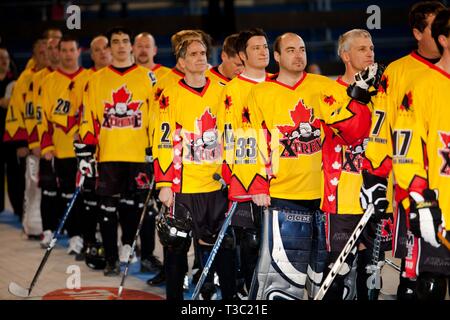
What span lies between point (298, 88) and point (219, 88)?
608mm

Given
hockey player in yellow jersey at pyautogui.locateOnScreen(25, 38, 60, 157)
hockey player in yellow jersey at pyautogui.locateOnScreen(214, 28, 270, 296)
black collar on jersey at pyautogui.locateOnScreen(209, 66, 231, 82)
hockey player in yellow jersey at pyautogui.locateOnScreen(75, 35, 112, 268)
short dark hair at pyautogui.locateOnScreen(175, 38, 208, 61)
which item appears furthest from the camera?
hockey player in yellow jersey at pyautogui.locateOnScreen(25, 38, 60, 157)

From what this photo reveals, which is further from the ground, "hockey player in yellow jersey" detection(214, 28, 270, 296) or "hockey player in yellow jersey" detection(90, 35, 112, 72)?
"hockey player in yellow jersey" detection(90, 35, 112, 72)

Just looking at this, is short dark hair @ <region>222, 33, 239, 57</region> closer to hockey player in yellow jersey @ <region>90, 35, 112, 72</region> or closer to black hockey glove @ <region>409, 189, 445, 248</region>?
hockey player in yellow jersey @ <region>90, 35, 112, 72</region>

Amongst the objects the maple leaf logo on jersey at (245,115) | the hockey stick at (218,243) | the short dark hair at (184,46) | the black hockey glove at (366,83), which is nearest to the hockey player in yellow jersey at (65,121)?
the short dark hair at (184,46)

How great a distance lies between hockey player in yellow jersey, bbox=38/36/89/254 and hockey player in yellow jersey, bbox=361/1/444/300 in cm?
300

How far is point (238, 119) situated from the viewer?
A: 172 inches

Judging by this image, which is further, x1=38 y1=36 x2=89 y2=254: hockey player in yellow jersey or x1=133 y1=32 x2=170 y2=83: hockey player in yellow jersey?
x1=38 y1=36 x2=89 y2=254: hockey player in yellow jersey

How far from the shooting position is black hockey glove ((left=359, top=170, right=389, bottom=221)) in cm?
389

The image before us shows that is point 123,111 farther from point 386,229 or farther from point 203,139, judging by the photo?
point 386,229

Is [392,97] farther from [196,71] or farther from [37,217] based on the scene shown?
[37,217]

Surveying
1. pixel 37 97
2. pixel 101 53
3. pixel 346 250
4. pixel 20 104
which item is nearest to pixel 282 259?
pixel 346 250

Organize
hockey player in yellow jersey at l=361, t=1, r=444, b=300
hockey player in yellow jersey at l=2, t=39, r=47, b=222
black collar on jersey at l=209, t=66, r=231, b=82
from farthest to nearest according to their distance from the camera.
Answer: hockey player in yellow jersey at l=2, t=39, r=47, b=222
black collar on jersey at l=209, t=66, r=231, b=82
hockey player in yellow jersey at l=361, t=1, r=444, b=300

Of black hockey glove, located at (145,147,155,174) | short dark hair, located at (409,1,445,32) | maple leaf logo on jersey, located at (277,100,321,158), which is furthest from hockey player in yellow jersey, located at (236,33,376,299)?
black hockey glove, located at (145,147,155,174)

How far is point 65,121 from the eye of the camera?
6.54m
